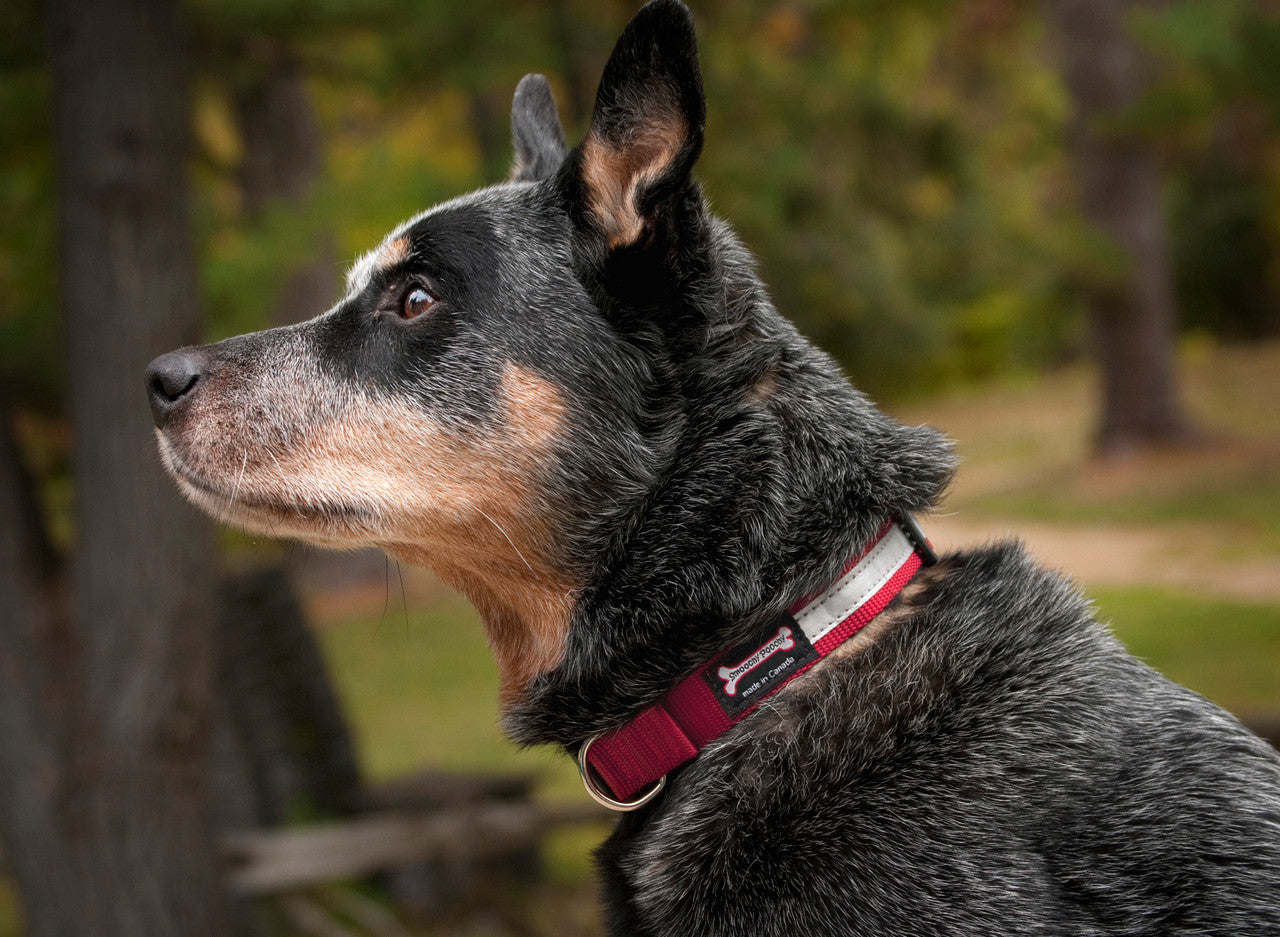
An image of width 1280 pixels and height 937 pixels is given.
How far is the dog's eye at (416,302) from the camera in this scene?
301 cm

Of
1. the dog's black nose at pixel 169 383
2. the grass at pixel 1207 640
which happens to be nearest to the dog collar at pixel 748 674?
the dog's black nose at pixel 169 383

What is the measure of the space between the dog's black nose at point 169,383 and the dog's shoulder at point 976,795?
60.0 inches

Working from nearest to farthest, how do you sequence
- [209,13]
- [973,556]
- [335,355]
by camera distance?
1. [973,556]
2. [335,355]
3. [209,13]

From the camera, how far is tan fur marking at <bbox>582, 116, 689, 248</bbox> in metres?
2.67

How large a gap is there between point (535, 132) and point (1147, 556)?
36.4ft

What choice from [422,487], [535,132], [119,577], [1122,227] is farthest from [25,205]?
[1122,227]

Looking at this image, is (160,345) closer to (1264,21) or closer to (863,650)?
(863,650)

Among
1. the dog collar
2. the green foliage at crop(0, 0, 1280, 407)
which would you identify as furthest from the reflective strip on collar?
the green foliage at crop(0, 0, 1280, 407)

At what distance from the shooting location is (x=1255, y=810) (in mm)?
2311

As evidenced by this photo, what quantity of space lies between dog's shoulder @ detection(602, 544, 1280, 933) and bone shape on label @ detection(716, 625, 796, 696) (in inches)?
3.3

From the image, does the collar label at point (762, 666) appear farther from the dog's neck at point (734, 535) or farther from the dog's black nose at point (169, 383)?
the dog's black nose at point (169, 383)

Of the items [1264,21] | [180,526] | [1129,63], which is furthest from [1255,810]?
[1129,63]

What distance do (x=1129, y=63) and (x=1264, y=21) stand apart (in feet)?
33.3

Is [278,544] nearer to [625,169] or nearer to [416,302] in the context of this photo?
[416,302]
